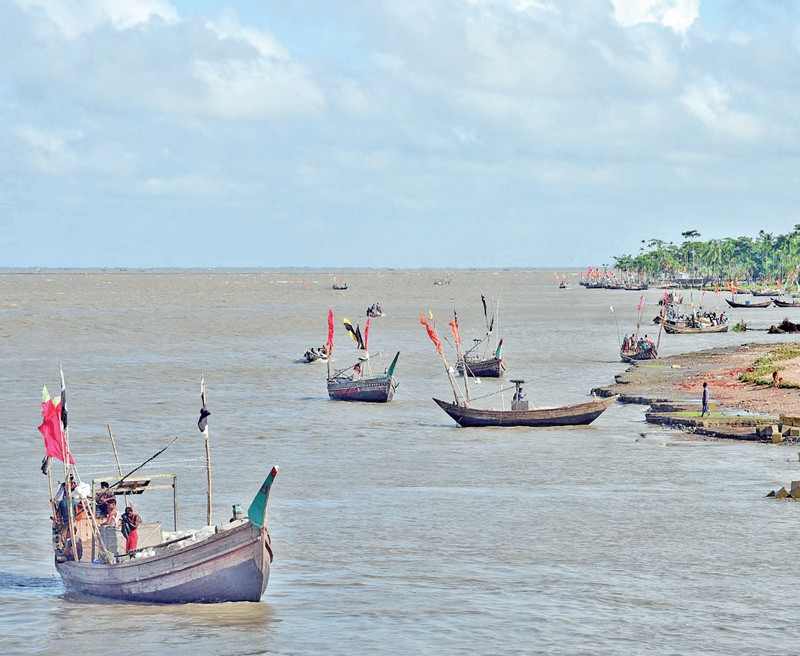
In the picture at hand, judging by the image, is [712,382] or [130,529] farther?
[712,382]

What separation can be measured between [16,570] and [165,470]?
1247 cm

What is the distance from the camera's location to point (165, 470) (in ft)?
128

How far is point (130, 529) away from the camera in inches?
968

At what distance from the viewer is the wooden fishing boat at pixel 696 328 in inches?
4149

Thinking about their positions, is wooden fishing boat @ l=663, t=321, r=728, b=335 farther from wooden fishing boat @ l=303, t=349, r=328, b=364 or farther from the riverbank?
Result: wooden fishing boat @ l=303, t=349, r=328, b=364

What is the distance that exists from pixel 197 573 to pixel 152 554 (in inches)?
45.3

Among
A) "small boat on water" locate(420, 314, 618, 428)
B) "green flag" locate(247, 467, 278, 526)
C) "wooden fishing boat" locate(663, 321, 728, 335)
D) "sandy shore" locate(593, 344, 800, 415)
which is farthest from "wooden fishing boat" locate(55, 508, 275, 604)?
"wooden fishing boat" locate(663, 321, 728, 335)

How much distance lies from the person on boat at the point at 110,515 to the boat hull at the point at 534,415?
77.6 ft

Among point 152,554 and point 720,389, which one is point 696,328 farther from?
point 152,554

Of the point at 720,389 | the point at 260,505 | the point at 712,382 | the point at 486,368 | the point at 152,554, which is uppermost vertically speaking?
the point at 486,368

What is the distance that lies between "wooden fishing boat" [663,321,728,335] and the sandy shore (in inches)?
1007

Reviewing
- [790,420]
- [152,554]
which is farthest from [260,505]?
[790,420]

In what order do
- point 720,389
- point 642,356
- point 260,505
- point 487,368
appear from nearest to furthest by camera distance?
point 260,505, point 720,389, point 487,368, point 642,356

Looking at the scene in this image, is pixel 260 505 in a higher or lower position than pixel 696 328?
lower
